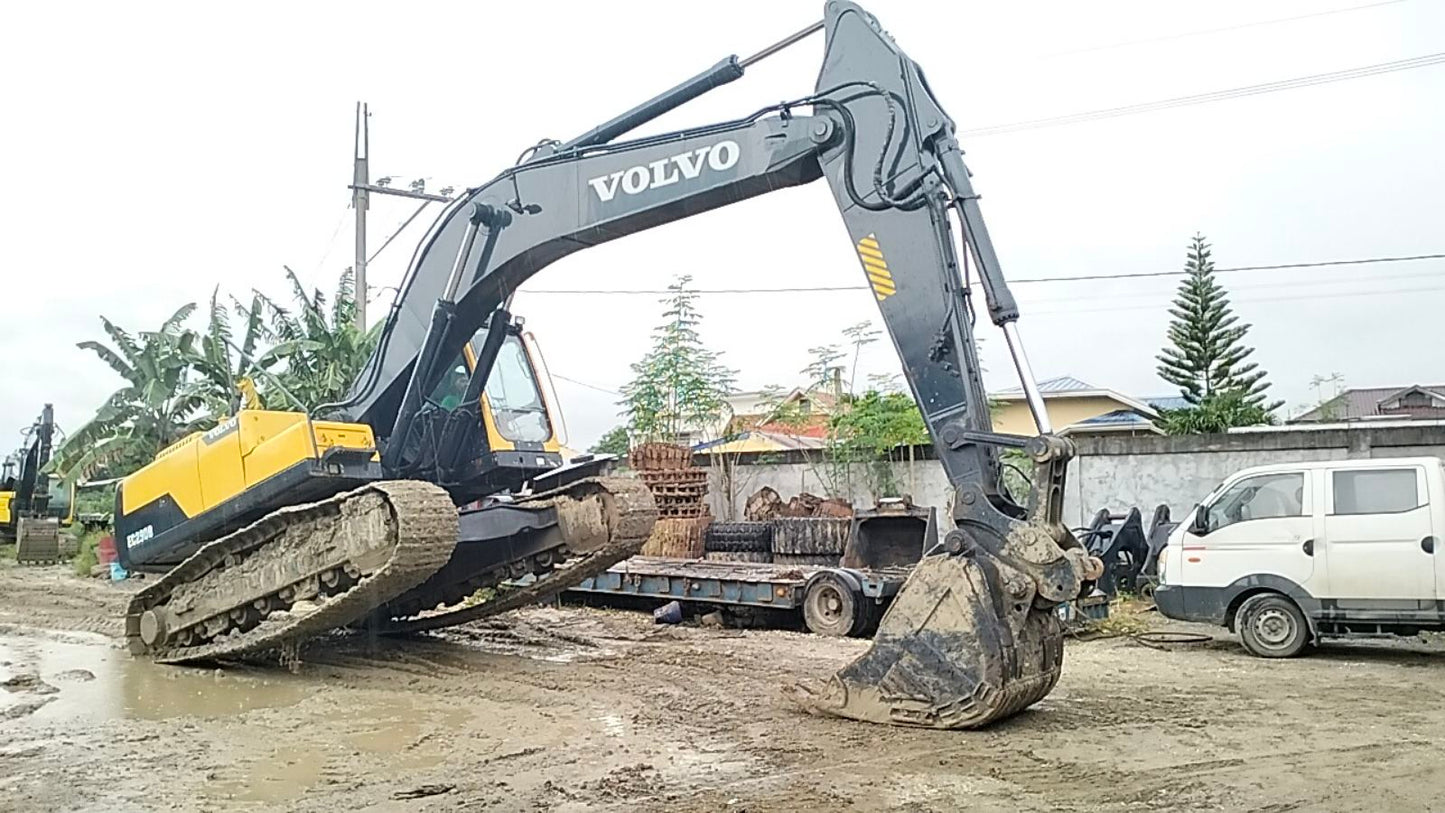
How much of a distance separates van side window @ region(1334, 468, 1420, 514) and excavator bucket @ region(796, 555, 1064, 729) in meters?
4.82

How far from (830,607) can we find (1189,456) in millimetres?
6564

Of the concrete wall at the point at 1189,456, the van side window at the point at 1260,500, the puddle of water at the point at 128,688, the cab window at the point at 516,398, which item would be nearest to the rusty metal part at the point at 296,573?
the puddle of water at the point at 128,688

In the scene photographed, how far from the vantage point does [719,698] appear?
7.42 meters

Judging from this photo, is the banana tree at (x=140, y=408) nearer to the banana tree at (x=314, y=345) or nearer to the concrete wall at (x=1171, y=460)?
the banana tree at (x=314, y=345)

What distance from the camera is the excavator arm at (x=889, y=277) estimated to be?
600 cm

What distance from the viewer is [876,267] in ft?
22.5

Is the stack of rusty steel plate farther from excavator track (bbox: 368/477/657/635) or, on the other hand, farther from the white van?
the white van

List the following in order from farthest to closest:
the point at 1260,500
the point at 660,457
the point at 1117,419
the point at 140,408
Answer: the point at 1117,419 → the point at 140,408 → the point at 660,457 → the point at 1260,500

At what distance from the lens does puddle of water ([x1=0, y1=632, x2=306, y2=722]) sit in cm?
738

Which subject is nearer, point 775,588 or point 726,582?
point 775,588

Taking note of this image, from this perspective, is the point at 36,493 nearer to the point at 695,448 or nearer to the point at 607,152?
the point at 695,448

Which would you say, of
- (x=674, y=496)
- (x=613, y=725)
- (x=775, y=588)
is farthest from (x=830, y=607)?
(x=674, y=496)

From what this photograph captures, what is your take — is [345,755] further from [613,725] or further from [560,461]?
[560,461]

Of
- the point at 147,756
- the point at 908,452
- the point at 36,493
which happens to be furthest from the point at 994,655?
the point at 36,493
